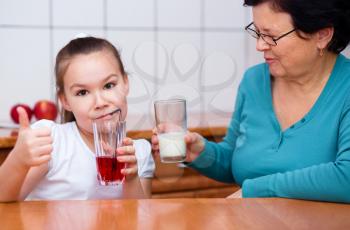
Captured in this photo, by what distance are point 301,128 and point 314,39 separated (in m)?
0.23

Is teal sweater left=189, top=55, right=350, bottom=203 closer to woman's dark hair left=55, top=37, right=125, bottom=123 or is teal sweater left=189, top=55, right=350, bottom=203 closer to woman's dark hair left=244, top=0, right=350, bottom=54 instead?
woman's dark hair left=244, top=0, right=350, bottom=54

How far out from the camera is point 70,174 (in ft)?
4.73

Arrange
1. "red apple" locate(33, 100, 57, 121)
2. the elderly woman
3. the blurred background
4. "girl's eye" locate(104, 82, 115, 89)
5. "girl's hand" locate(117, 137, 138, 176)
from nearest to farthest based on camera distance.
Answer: "girl's hand" locate(117, 137, 138, 176) < the elderly woman < "girl's eye" locate(104, 82, 115, 89) < "red apple" locate(33, 100, 57, 121) < the blurred background

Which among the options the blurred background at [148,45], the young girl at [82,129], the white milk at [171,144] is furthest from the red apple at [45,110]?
the white milk at [171,144]

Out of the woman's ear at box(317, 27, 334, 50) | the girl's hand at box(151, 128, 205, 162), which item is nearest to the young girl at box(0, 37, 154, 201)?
→ the girl's hand at box(151, 128, 205, 162)

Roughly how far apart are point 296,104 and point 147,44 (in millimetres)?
1169

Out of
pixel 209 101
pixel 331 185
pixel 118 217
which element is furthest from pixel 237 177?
pixel 209 101

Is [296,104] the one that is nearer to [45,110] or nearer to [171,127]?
[171,127]

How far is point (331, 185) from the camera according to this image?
1195 mm


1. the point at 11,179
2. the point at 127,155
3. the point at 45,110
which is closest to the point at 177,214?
the point at 127,155

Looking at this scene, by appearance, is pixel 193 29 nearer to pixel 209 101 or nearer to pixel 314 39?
pixel 209 101

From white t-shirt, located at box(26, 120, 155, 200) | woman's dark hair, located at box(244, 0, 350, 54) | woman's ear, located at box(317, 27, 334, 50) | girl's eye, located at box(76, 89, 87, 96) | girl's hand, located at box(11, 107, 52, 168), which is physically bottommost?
white t-shirt, located at box(26, 120, 155, 200)

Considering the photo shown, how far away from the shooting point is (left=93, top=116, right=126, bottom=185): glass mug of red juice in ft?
3.98

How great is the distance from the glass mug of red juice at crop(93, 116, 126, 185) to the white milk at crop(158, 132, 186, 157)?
12 centimetres
